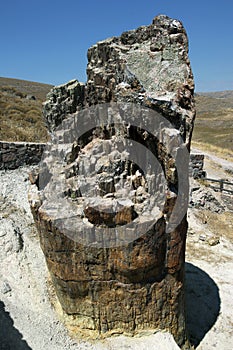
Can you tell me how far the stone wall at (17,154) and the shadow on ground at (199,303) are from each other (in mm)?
6079

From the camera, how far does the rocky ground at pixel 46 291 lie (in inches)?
195

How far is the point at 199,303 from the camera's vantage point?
7.22 m

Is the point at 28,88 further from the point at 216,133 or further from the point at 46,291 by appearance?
the point at 46,291

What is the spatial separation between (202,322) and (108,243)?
3.40 m

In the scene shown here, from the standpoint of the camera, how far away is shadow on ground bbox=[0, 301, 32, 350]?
4.56 metres

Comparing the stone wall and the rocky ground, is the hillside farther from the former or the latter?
the rocky ground

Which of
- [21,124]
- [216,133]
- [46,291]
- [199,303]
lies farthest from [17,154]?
[216,133]

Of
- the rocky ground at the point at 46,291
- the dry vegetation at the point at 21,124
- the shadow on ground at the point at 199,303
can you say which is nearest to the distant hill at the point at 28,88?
the dry vegetation at the point at 21,124

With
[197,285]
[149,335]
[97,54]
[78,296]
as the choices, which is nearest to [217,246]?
[197,285]

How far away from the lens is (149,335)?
5.10m

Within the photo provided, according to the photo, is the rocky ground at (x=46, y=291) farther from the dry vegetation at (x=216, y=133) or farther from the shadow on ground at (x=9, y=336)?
the dry vegetation at (x=216, y=133)

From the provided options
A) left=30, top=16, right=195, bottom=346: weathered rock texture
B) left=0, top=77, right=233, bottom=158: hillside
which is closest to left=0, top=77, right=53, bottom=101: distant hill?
left=0, top=77, right=233, bottom=158: hillside

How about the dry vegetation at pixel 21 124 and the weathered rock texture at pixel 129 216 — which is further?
the dry vegetation at pixel 21 124

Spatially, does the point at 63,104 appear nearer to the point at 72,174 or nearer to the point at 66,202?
the point at 72,174
